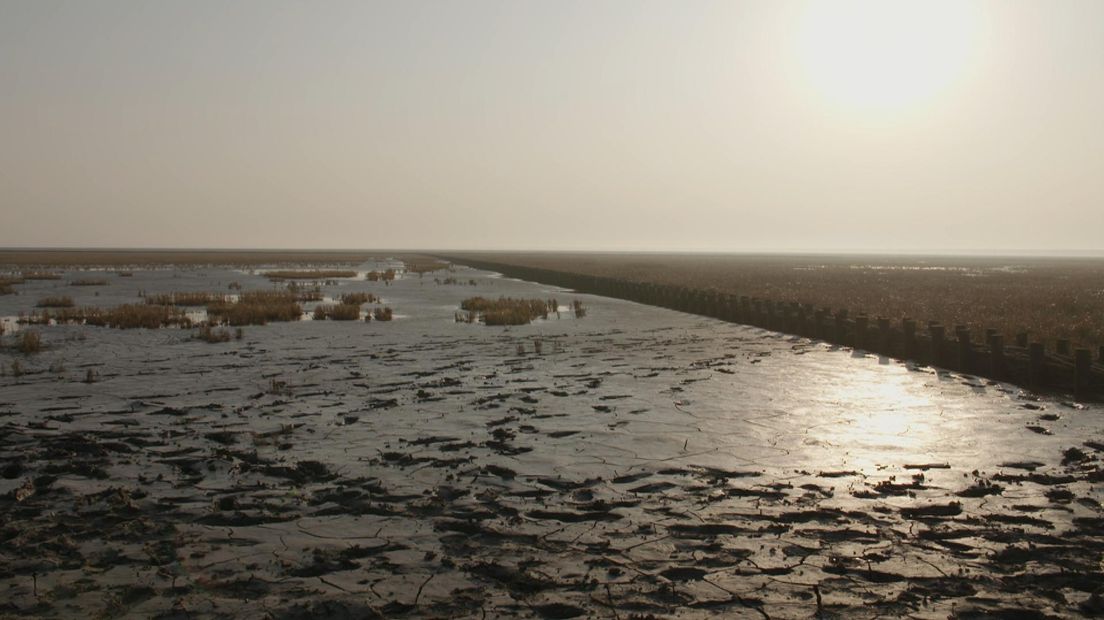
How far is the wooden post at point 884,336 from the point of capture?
19.0m

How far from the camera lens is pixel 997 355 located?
15156mm

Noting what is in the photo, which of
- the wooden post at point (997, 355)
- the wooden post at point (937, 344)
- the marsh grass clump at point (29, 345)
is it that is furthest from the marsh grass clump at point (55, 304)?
the wooden post at point (997, 355)

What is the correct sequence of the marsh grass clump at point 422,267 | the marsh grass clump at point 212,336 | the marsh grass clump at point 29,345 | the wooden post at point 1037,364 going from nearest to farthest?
the wooden post at point 1037,364, the marsh grass clump at point 29,345, the marsh grass clump at point 212,336, the marsh grass clump at point 422,267

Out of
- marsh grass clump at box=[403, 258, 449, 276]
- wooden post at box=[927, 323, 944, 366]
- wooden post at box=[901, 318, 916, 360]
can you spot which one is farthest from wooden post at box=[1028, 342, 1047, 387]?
marsh grass clump at box=[403, 258, 449, 276]

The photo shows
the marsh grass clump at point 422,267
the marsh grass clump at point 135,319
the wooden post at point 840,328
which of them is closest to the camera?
the wooden post at point 840,328

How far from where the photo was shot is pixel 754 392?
1356cm

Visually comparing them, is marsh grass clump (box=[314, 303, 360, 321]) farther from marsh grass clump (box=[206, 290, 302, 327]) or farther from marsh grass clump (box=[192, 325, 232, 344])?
marsh grass clump (box=[192, 325, 232, 344])

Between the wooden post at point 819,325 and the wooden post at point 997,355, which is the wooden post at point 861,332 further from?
the wooden post at point 997,355

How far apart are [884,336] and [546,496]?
13859mm

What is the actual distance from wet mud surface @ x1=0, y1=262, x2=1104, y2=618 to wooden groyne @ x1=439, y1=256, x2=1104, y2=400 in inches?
30.1

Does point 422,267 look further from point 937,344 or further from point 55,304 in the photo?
point 937,344

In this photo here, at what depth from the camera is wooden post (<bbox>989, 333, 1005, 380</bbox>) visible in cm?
1509

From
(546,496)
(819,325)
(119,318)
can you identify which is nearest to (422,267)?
(119,318)

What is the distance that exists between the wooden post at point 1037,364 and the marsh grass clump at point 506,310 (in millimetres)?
15943
